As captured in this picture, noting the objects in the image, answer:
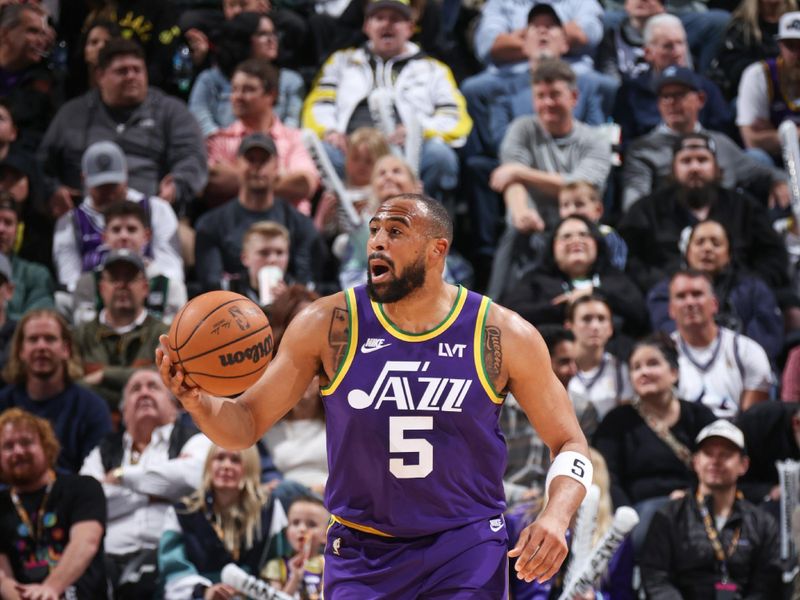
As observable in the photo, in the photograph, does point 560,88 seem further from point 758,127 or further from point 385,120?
point 758,127

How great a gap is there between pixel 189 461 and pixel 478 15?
23.0 ft

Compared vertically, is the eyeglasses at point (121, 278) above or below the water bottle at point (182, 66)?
below

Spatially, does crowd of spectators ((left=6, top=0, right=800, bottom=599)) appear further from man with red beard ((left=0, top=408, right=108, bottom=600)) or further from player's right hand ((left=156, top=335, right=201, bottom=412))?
player's right hand ((left=156, top=335, right=201, bottom=412))

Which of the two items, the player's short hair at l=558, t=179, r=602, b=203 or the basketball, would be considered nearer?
the basketball

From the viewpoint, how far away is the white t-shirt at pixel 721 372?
940 cm

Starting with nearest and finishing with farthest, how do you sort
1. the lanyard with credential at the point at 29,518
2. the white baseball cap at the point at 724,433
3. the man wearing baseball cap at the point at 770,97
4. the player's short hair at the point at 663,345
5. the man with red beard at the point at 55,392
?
the lanyard with credential at the point at 29,518 < the white baseball cap at the point at 724,433 < the man with red beard at the point at 55,392 < the player's short hair at the point at 663,345 < the man wearing baseball cap at the point at 770,97

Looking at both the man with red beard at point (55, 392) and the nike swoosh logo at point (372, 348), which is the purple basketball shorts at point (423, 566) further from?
the man with red beard at point (55, 392)

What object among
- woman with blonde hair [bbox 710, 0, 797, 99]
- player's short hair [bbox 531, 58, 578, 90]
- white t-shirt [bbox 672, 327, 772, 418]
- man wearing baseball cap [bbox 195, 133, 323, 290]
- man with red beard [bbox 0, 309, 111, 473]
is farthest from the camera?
woman with blonde hair [bbox 710, 0, 797, 99]

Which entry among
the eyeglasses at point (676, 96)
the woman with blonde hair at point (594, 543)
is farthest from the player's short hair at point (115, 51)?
the woman with blonde hair at point (594, 543)

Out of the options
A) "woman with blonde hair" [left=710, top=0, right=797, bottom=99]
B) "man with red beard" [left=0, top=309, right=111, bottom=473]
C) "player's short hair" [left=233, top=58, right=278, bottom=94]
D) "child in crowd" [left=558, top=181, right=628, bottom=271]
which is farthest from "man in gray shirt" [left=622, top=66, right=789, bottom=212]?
"man with red beard" [left=0, top=309, right=111, bottom=473]

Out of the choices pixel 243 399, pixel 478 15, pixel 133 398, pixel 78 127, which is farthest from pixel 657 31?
pixel 243 399

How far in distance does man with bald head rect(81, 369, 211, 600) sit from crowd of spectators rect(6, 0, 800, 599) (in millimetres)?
19

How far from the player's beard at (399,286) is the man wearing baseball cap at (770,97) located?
7.67 meters

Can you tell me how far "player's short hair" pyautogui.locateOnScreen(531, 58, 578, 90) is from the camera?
10.8 meters
